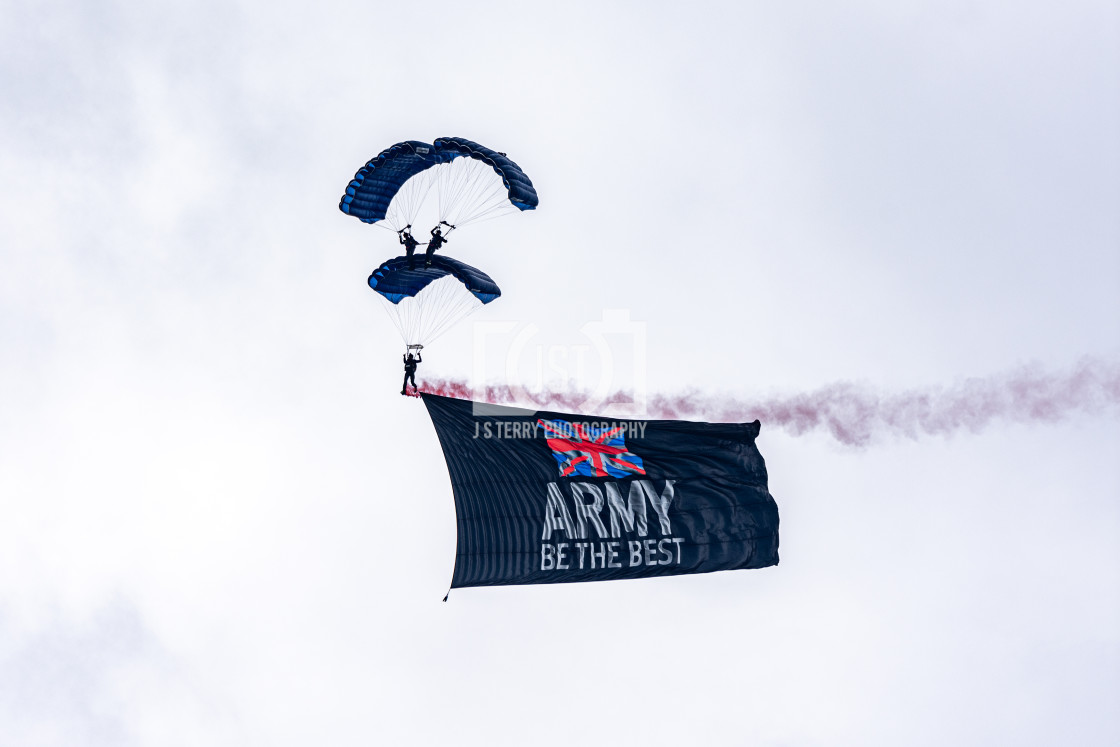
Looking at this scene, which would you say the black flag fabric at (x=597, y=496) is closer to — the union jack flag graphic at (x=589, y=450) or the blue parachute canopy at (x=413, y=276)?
the union jack flag graphic at (x=589, y=450)

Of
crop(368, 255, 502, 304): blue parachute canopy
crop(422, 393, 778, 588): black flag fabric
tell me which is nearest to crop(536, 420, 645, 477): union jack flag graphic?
crop(422, 393, 778, 588): black flag fabric

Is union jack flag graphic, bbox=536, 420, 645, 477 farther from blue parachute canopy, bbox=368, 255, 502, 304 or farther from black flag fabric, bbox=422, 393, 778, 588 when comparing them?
blue parachute canopy, bbox=368, 255, 502, 304

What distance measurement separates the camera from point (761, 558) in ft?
86.5

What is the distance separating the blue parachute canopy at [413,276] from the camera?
25.9 metres

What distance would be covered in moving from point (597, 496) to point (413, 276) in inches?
188

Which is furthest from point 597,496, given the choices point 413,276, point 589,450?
point 413,276

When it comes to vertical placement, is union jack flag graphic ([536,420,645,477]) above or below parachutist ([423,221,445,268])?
below

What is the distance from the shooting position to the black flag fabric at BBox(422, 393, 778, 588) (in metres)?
24.6

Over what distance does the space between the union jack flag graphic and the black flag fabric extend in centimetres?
2

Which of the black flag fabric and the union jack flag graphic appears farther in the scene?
the union jack flag graphic

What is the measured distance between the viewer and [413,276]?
26.3 m

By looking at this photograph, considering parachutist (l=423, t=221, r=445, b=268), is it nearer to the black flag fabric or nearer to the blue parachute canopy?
the blue parachute canopy

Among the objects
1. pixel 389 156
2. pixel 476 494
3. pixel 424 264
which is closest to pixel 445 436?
pixel 476 494

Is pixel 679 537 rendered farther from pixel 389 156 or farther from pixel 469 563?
pixel 389 156
